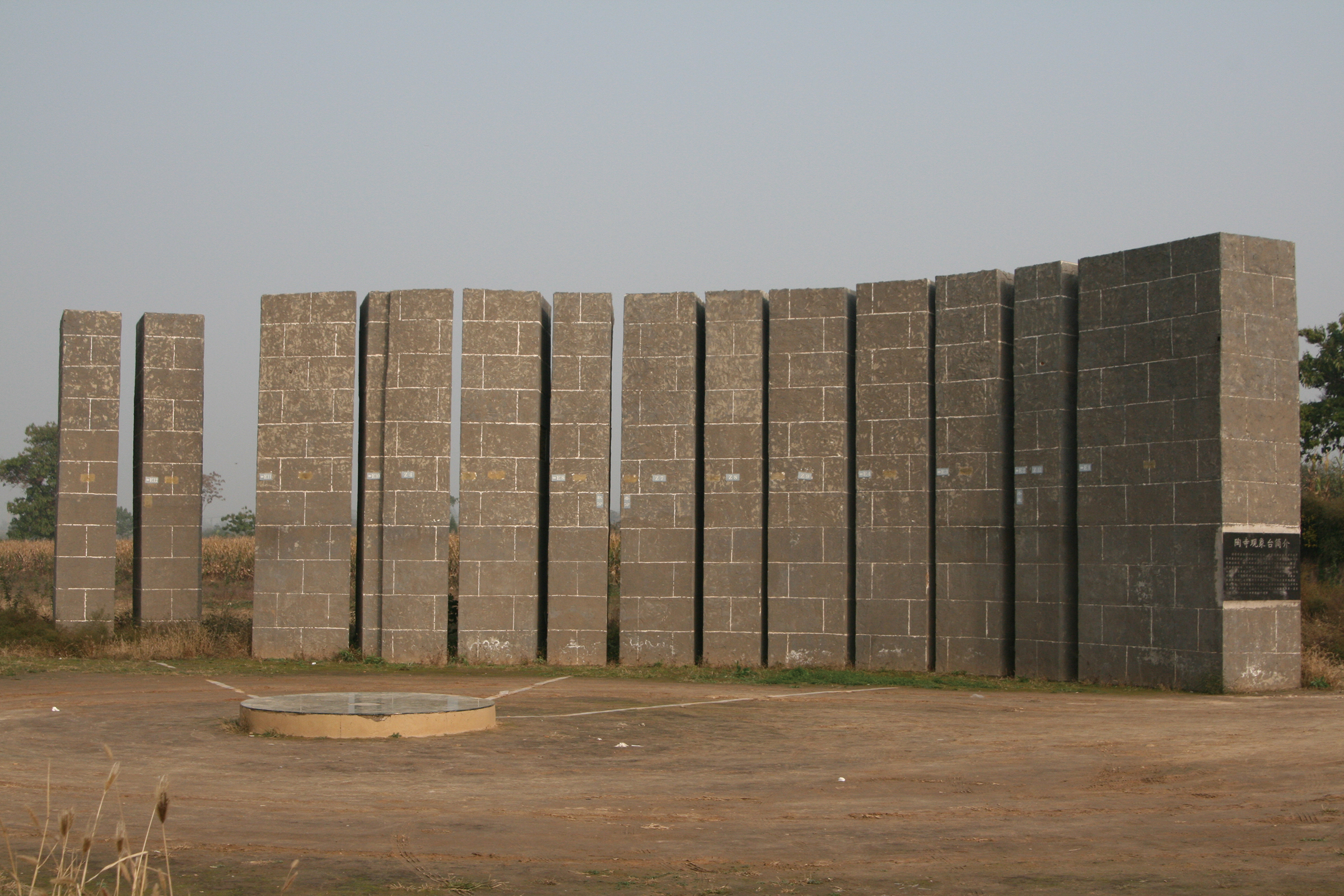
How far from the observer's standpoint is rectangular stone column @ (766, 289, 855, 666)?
65.5ft

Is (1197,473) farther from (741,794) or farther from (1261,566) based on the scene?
(741,794)

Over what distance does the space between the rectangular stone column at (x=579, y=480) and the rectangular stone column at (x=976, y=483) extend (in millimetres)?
5549

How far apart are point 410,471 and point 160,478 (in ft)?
15.7

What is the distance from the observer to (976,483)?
63.5 feet

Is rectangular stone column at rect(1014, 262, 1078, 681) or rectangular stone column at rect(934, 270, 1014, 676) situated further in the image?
rectangular stone column at rect(934, 270, 1014, 676)

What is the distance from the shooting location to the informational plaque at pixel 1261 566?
16734mm

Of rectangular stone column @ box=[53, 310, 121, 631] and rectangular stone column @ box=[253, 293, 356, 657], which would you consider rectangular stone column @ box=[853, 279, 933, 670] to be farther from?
rectangular stone column @ box=[53, 310, 121, 631]

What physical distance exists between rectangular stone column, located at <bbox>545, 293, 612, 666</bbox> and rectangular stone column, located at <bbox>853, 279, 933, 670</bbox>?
4.26 meters

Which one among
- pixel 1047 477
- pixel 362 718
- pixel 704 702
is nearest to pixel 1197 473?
pixel 1047 477

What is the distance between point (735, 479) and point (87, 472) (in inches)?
448

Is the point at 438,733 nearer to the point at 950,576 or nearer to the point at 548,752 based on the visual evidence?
the point at 548,752

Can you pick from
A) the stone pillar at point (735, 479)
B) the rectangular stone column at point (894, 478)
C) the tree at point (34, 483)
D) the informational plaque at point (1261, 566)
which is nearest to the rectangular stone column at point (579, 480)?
the stone pillar at point (735, 479)

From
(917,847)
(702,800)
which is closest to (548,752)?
(702,800)

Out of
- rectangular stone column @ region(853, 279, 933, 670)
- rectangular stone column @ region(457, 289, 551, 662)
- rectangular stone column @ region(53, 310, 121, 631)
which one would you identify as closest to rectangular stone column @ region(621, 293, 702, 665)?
rectangular stone column @ region(457, 289, 551, 662)
